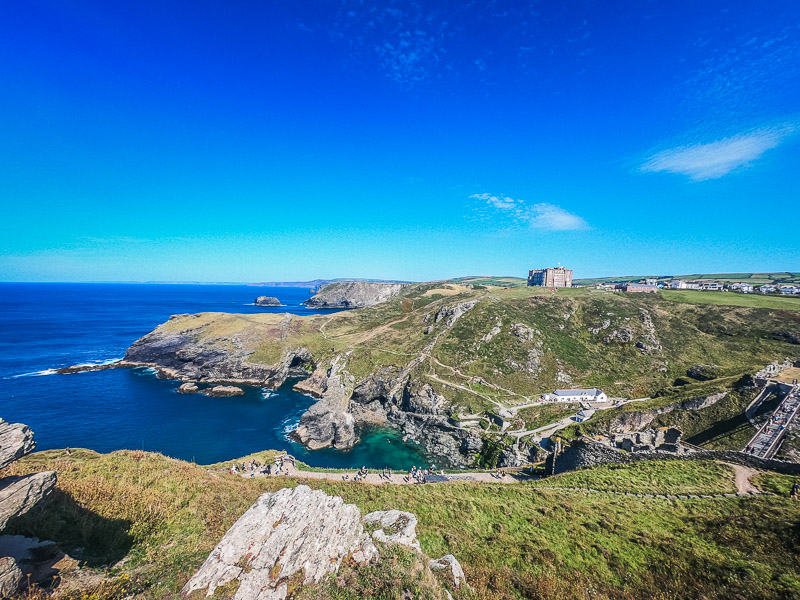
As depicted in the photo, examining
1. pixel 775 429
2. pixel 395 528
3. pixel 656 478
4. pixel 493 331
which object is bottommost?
pixel 656 478

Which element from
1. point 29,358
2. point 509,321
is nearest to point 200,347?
point 29,358

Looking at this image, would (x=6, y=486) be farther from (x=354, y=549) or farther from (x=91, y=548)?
(x=354, y=549)

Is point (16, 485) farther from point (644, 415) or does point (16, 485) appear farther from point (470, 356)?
point (470, 356)

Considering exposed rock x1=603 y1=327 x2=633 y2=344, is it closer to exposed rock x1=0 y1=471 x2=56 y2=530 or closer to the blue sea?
the blue sea

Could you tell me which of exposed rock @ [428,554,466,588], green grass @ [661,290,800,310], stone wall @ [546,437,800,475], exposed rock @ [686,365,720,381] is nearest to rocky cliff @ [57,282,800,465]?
exposed rock @ [686,365,720,381]

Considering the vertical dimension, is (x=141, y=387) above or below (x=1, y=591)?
below

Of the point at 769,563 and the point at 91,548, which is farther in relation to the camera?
the point at 769,563

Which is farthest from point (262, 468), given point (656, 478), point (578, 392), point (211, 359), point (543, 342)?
point (543, 342)
